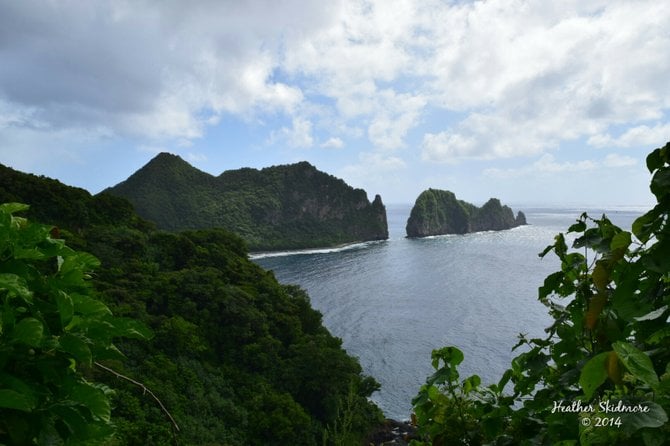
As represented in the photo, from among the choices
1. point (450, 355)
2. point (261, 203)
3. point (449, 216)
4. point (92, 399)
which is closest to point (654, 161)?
point (450, 355)

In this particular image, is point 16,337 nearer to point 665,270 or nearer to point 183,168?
point 665,270

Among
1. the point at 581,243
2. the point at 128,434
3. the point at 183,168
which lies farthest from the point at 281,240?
the point at 581,243

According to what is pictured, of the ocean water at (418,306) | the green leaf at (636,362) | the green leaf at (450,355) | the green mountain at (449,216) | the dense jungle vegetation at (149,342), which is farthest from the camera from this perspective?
the green mountain at (449,216)

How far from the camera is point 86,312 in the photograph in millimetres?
1509

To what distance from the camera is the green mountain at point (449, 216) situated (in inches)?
5453

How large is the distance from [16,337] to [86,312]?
25cm

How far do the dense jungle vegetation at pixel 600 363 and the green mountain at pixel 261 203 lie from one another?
10833 cm

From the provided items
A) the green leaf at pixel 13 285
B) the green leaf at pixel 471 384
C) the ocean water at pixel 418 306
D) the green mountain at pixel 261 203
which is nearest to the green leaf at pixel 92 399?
the green leaf at pixel 13 285

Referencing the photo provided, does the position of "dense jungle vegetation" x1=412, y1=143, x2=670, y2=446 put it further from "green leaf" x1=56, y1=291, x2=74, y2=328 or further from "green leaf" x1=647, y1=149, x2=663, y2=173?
"green leaf" x1=56, y1=291, x2=74, y2=328

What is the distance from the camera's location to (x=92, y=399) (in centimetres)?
142

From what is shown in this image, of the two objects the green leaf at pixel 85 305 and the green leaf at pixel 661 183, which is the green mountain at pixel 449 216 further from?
the green leaf at pixel 85 305

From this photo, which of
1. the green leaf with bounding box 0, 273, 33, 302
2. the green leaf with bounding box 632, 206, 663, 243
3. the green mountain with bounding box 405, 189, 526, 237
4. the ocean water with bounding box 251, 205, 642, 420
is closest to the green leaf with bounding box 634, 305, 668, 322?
the green leaf with bounding box 632, 206, 663, 243

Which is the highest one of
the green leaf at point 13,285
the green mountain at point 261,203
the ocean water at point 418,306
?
the green mountain at point 261,203

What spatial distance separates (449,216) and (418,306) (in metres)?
102
